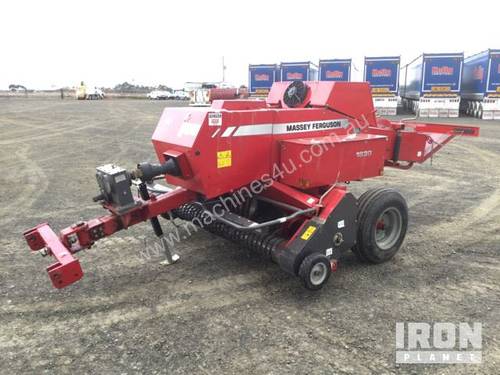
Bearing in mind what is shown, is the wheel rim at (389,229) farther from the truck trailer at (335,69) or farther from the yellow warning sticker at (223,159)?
the truck trailer at (335,69)

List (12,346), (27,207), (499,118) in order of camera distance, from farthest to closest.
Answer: (499,118) → (27,207) → (12,346)

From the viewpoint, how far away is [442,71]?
2248 cm

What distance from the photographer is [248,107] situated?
4488mm

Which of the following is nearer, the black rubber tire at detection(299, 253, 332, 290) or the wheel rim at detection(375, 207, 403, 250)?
the black rubber tire at detection(299, 253, 332, 290)

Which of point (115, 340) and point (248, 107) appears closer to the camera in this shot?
point (115, 340)

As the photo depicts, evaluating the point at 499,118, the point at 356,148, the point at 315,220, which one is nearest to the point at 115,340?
the point at 315,220

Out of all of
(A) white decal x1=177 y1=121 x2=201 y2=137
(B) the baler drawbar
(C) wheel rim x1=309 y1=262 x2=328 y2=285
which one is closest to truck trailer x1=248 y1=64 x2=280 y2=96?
(B) the baler drawbar

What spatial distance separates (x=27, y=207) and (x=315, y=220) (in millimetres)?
4750

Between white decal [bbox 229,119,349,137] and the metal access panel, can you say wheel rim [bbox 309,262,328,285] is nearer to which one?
the metal access panel

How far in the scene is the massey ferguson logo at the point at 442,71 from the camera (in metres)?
22.4

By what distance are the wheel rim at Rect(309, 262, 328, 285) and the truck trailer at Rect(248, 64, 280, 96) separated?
24.2m

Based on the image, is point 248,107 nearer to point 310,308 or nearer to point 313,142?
point 313,142

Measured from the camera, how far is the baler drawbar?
3666 millimetres

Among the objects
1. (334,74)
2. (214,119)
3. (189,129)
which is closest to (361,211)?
(214,119)
